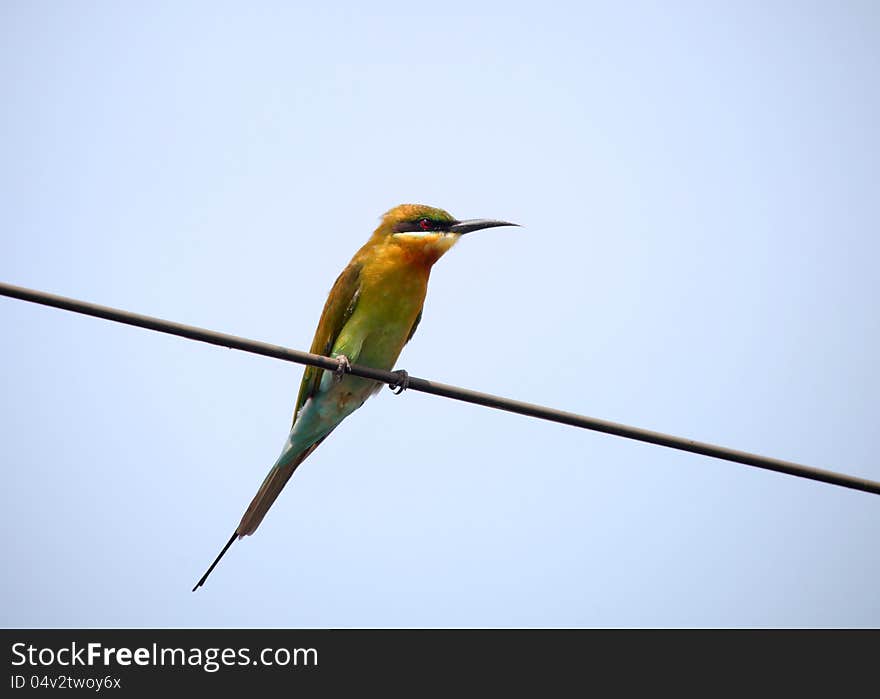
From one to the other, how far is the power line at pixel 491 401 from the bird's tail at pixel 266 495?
164 cm

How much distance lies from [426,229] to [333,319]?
585mm

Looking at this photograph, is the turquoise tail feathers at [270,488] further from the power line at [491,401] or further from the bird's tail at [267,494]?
the power line at [491,401]

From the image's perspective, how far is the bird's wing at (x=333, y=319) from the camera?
13.0 feet

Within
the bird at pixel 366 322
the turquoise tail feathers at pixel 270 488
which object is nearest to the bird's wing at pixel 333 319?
the bird at pixel 366 322

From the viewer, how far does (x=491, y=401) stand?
2.26 metres

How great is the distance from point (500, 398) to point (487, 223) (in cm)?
190

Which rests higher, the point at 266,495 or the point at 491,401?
the point at 266,495

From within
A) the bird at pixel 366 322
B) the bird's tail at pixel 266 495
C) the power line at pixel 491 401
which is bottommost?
the power line at pixel 491 401

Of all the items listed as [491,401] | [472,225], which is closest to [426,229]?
[472,225]

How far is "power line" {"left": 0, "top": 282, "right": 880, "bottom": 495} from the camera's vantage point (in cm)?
195

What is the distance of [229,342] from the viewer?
2117 mm

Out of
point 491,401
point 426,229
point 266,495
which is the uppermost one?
point 426,229

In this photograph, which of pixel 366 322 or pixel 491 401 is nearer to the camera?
pixel 491 401

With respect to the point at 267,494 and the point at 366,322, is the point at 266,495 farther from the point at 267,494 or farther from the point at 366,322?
the point at 366,322
